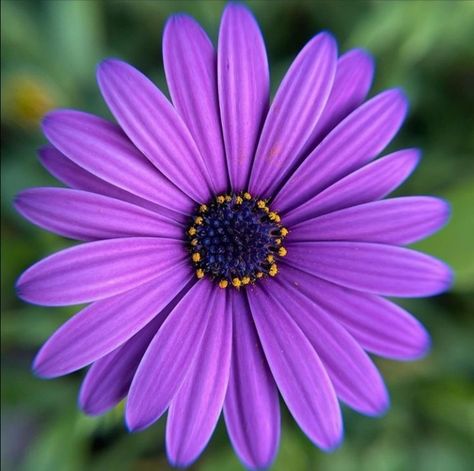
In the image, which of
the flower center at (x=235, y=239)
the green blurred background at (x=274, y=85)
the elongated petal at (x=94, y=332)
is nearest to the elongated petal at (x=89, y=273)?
the elongated petal at (x=94, y=332)

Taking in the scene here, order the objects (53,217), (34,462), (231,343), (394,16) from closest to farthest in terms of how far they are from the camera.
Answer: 1. (53,217)
2. (231,343)
3. (394,16)
4. (34,462)

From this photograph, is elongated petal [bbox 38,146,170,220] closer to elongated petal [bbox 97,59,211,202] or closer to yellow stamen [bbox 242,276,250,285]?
elongated petal [bbox 97,59,211,202]

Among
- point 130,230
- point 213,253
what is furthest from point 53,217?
point 213,253

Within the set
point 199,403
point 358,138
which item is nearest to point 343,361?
point 199,403

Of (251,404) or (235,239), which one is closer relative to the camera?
(251,404)

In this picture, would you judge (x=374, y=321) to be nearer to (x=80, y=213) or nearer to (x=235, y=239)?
(x=235, y=239)

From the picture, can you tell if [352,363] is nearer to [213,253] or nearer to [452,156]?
[213,253]

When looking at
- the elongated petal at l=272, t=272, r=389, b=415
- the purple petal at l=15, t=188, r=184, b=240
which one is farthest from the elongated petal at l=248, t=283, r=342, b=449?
the purple petal at l=15, t=188, r=184, b=240
